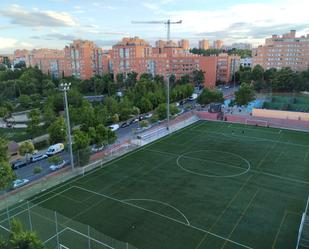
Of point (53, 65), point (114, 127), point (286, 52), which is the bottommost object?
point (114, 127)

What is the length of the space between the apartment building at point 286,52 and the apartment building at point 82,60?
179 feet

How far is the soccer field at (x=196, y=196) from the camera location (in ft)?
51.7

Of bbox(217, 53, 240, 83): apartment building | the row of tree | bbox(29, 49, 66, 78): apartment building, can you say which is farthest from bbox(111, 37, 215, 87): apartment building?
bbox(29, 49, 66, 78): apartment building

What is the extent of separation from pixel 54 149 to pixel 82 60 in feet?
219

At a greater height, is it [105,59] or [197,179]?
[105,59]

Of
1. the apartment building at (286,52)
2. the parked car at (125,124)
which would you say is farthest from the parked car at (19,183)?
the apartment building at (286,52)

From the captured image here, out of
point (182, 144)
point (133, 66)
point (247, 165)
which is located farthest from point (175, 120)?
point (133, 66)

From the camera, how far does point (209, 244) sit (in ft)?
49.0

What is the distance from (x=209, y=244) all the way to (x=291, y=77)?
58004 millimetres

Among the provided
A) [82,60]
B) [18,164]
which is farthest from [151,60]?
[18,164]

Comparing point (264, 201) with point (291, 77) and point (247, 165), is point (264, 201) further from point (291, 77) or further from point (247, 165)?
point (291, 77)

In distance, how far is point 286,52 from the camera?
282ft

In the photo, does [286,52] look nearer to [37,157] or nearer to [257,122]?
[257,122]

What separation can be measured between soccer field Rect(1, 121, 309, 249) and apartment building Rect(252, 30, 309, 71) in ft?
207
